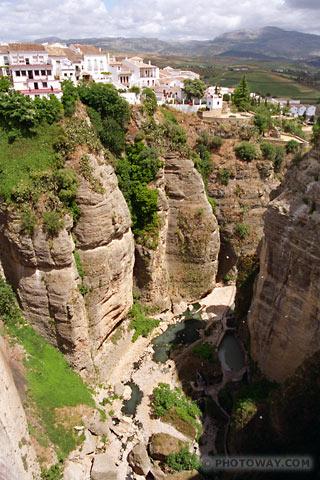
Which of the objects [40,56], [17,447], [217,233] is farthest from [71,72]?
[17,447]

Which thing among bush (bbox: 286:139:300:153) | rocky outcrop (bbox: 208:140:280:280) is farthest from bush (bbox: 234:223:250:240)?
bush (bbox: 286:139:300:153)

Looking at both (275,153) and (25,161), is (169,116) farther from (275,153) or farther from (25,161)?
(25,161)

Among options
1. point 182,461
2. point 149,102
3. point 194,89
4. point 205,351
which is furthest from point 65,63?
point 182,461

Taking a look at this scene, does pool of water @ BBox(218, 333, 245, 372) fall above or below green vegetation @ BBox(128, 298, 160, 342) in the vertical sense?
below

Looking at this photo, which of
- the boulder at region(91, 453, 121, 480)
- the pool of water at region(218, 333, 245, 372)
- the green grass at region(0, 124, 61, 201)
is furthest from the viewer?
the pool of water at region(218, 333, 245, 372)

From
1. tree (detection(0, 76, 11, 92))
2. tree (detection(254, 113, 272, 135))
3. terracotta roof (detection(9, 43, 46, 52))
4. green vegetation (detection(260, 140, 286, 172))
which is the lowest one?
green vegetation (detection(260, 140, 286, 172))

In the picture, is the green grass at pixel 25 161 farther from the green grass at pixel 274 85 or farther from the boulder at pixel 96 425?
the green grass at pixel 274 85

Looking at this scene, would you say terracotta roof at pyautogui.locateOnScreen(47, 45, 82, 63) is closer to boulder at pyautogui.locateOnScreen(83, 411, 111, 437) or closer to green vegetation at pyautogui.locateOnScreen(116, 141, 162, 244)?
green vegetation at pyautogui.locateOnScreen(116, 141, 162, 244)
